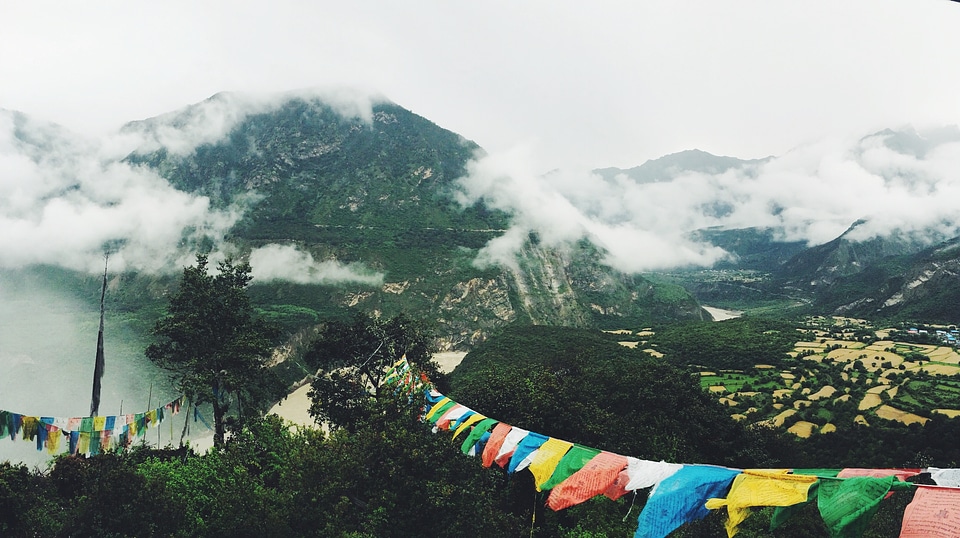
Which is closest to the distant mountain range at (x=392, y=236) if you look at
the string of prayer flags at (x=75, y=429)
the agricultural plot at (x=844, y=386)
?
the agricultural plot at (x=844, y=386)

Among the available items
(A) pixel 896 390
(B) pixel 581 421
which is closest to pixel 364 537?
(B) pixel 581 421

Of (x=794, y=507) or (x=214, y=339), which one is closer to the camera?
(x=794, y=507)

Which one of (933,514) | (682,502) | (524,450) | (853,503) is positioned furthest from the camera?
(524,450)

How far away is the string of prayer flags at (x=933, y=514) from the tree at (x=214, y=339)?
28563 millimetres

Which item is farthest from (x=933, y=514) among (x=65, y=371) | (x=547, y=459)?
(x=65, y=371)

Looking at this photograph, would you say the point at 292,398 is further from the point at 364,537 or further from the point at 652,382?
the point at 364,537

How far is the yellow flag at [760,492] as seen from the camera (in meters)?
6.50

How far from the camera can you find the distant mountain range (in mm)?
102250

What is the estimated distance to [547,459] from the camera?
1076cm

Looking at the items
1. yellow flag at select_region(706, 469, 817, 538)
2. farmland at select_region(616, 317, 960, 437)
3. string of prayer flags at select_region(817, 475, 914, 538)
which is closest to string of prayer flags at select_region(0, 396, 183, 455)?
yellow flag at select_region(706, 469, 817, 538)

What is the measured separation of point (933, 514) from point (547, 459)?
6.66 m

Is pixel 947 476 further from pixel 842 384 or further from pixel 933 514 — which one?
pixel 842 384

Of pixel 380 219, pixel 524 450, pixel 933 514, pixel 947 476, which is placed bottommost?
pixel 524 450

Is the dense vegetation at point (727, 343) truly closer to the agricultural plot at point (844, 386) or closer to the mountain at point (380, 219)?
the agricultural plot at point (844, 386)
